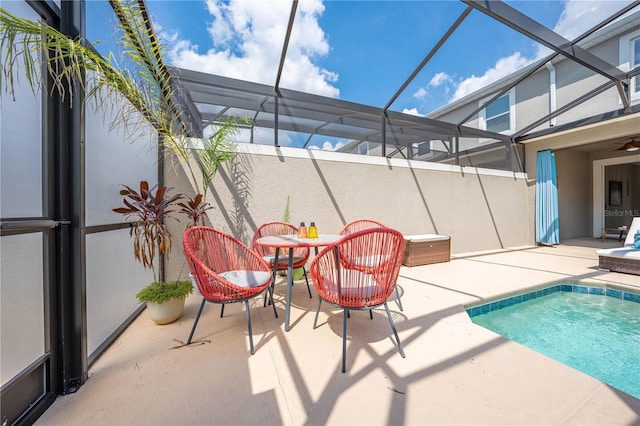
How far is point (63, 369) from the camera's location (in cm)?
144

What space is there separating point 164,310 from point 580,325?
432 cm

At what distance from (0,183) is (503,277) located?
540cm

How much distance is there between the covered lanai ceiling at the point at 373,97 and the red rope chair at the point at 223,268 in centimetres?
210

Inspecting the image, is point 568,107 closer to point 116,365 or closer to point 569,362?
point 569,362

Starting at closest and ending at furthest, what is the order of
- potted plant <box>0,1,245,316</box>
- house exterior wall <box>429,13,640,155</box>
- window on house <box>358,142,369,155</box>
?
potted plant <box>0,1,245,316</box>
window on house <box>358,142,369,155</box>
house exterior wall <box>429,13,640,155</box>

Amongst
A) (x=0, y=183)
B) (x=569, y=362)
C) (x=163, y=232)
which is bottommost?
(x=569, y=362)

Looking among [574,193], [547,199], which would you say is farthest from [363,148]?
[574,193]

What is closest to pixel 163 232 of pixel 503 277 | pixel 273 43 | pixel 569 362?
pixel 273 43

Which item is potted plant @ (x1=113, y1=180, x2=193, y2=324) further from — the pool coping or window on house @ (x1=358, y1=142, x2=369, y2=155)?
window on house @ (x1=358, y1=142, x2=369, y2=155)

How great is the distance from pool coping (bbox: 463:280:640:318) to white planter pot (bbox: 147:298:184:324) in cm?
316

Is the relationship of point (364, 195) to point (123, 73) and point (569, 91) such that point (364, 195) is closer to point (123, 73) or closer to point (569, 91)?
point (123, 73)

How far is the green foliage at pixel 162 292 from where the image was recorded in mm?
2244

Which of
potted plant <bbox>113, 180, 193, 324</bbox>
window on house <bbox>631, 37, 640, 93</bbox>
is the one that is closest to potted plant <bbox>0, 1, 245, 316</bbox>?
potted plant <bbox>113, 180, 193, 324</bbox>

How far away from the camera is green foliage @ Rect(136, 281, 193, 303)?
224 centimetres
